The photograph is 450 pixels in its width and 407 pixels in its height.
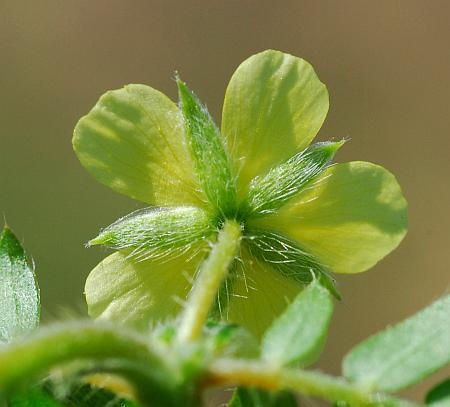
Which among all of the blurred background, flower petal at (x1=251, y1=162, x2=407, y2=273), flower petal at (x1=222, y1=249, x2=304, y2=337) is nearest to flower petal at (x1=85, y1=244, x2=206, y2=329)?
flower petal at (x1=222, y1=249, x2=304, y2=337)

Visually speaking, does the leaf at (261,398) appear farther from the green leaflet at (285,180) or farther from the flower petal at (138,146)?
the flower petal at (138,146)

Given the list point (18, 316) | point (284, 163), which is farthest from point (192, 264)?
point (18, 316)

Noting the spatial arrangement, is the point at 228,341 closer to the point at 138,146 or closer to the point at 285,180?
the point at 285,180

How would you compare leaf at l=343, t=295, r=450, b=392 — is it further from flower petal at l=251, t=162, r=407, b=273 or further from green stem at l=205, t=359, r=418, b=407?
flower petal at l=251, t=162, r=407, b=273

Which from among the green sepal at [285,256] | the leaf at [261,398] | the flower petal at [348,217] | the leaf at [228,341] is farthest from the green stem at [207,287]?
the flower petal at [348,217]

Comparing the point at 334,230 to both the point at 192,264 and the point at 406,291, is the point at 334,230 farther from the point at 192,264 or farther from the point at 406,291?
the point at 406,291

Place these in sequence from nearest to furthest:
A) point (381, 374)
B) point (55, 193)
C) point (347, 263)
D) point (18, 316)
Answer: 1. point (381, 374)
2. point (18, 316)
3. point (347, 263)
4. point (55, 193)
